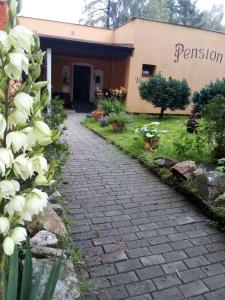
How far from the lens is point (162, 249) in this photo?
3.33 metres

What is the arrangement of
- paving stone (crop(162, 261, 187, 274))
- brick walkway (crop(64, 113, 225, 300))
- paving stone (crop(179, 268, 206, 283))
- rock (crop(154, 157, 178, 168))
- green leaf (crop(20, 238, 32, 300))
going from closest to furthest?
1. green leaf (crop(20, 238, 32, 300))
2. brick walkway (crop(64, 113, 225, 300))
3. paving stone (crop(179, 268, 206, 283))
4. paving stone (crop(162, 261, 187, 274))
5. rock (crop(154, 157, 178, 168))

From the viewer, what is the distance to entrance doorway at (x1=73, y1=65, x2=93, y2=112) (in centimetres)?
1656

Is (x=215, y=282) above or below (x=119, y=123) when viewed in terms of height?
below

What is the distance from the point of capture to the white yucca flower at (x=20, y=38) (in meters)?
1.15

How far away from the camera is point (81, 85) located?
55.3ft

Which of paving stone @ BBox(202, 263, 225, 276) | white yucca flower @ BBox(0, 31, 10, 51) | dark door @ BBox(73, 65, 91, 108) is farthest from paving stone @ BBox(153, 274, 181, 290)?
dark door @ BBox(73, 65, 91, 108)

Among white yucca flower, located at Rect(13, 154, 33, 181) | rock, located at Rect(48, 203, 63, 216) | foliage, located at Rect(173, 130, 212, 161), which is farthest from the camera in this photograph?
foliage, located at Rect(173, 130, 212, 161)

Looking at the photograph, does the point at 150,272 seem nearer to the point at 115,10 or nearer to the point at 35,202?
the point at 35,202

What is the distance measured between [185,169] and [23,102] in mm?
4196

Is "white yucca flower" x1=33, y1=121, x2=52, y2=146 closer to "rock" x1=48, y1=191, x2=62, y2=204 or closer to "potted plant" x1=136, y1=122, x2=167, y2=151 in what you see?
"rock" x1=48, y1=191, x2=62, y2=204

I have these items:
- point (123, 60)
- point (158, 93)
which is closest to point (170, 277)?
point (158, 93)

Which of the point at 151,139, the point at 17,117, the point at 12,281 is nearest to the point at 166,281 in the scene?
the point at 12,281

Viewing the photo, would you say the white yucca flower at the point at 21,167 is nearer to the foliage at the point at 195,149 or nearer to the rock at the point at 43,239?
the rock at the point at 43,239

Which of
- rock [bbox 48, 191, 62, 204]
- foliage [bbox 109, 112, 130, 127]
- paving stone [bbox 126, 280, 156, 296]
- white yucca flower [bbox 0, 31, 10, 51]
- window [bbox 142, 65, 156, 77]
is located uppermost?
window [bbox 142, 65, 156, 77]
